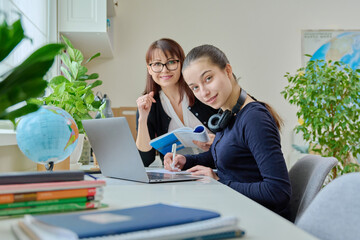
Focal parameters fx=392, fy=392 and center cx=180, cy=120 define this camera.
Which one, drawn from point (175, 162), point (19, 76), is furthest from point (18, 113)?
point (175, 162)

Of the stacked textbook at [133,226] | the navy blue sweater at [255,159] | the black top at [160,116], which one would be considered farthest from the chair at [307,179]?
the black top at [160,116]

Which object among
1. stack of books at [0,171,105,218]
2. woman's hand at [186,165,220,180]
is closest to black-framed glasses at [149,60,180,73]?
woman's hand at [186,165,220,180]

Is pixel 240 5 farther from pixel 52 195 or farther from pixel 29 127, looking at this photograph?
pixel 52 195

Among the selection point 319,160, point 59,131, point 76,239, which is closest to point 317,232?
point 76,239

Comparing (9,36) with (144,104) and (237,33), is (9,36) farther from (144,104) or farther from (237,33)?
(237,33)

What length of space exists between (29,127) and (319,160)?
90 centimetres

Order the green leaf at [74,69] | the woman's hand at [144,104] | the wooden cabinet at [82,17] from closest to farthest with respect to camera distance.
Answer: the green leaf at [74,69] < the woman's hand at [144,104] < the wooden cabinet at [82,17]

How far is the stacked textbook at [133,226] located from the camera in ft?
1.56

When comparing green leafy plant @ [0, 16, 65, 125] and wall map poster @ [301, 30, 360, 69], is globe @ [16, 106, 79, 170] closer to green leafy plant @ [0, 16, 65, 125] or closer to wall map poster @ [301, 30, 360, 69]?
green leafy plant @ [0, 16, 65, 125]

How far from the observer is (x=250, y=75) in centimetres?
395

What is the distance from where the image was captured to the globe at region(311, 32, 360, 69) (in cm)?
399

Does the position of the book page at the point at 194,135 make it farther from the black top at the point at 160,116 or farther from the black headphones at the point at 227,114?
the black top at the point at 160,116

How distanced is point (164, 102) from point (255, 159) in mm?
1107

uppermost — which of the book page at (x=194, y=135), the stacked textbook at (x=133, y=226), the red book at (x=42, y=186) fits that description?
the book page at (x=194, y=135)
